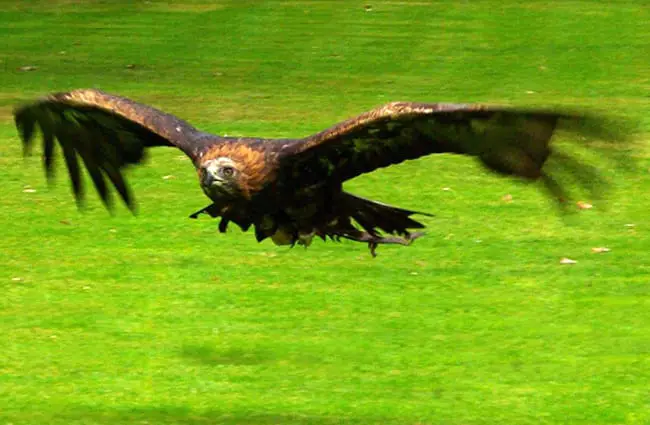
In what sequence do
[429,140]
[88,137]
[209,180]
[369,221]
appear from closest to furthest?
[429,140] < [209,180] < [369,221] < [88,137]

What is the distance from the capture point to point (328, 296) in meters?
10.2

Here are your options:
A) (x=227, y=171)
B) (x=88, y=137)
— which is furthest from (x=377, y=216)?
(x=88, y=137)

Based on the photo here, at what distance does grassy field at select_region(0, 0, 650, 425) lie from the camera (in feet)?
28.2

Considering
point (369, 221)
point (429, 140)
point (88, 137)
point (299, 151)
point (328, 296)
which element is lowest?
point (328, 296)

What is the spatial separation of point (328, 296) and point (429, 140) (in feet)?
8.61

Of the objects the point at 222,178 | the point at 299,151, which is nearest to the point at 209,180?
the point at 222,178

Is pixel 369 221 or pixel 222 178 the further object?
pixel 369 221

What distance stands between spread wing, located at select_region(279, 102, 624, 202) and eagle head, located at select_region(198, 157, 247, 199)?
9.1 inches

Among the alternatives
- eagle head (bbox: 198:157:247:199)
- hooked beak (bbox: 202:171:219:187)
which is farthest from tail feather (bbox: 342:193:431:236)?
hooked beak (bbox: 202:171:219:187)

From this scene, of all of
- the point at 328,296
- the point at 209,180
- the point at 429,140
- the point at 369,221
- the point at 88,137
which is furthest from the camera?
the point at 328,296

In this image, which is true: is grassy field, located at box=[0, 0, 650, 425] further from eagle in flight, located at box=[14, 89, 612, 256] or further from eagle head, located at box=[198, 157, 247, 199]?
eagle head, located at box=[198, 157, 247, 199]

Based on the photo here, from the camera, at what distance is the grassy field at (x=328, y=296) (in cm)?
859

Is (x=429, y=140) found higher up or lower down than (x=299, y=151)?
higher up

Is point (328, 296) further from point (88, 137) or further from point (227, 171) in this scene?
point (227, 171)
